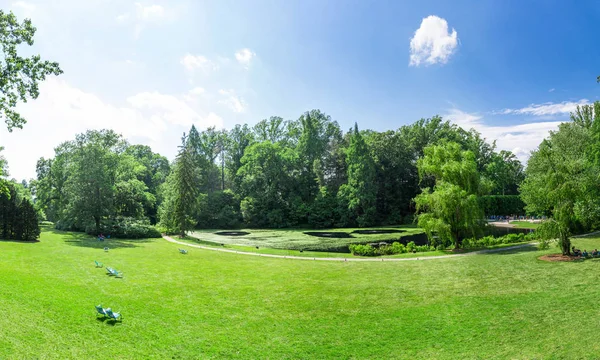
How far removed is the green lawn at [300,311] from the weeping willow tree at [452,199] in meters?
6.66

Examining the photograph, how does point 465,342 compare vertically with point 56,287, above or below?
below

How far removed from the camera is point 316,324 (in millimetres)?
10695

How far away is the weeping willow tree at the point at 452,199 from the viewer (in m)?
24.1

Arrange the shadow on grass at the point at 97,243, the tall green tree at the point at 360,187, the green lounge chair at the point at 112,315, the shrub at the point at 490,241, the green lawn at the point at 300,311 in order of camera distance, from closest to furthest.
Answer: the green lawn at the point at 300,311 → the green lounge chair at the point at 112,315 → the shrub at the point at 490,241 → the shadow on grass at the point at 97,243 → the tall green tree at the point at 360,187

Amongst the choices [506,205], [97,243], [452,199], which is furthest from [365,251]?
[506,205]

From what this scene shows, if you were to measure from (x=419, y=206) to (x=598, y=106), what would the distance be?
2179cm

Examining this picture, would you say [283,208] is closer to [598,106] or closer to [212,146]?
[212,146]

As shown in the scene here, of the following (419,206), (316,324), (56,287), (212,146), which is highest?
(212,146)

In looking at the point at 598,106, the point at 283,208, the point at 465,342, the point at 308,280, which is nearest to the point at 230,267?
the point at 308,280

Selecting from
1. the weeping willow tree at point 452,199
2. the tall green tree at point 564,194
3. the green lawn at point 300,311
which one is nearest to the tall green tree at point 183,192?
the green lawn at point 300,311

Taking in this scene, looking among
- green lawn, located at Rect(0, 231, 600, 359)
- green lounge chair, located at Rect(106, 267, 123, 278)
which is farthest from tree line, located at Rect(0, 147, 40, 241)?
green lounge chair, located at Rect(106, 267, 123, 278)

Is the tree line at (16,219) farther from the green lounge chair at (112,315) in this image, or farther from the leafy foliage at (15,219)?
the green lounge chair at (112,315)

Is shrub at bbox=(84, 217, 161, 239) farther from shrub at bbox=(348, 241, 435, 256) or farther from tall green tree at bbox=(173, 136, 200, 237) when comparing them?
shrub at bbox=(348, 241, 435, 256)

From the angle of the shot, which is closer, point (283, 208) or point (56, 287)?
point (56, 287)
